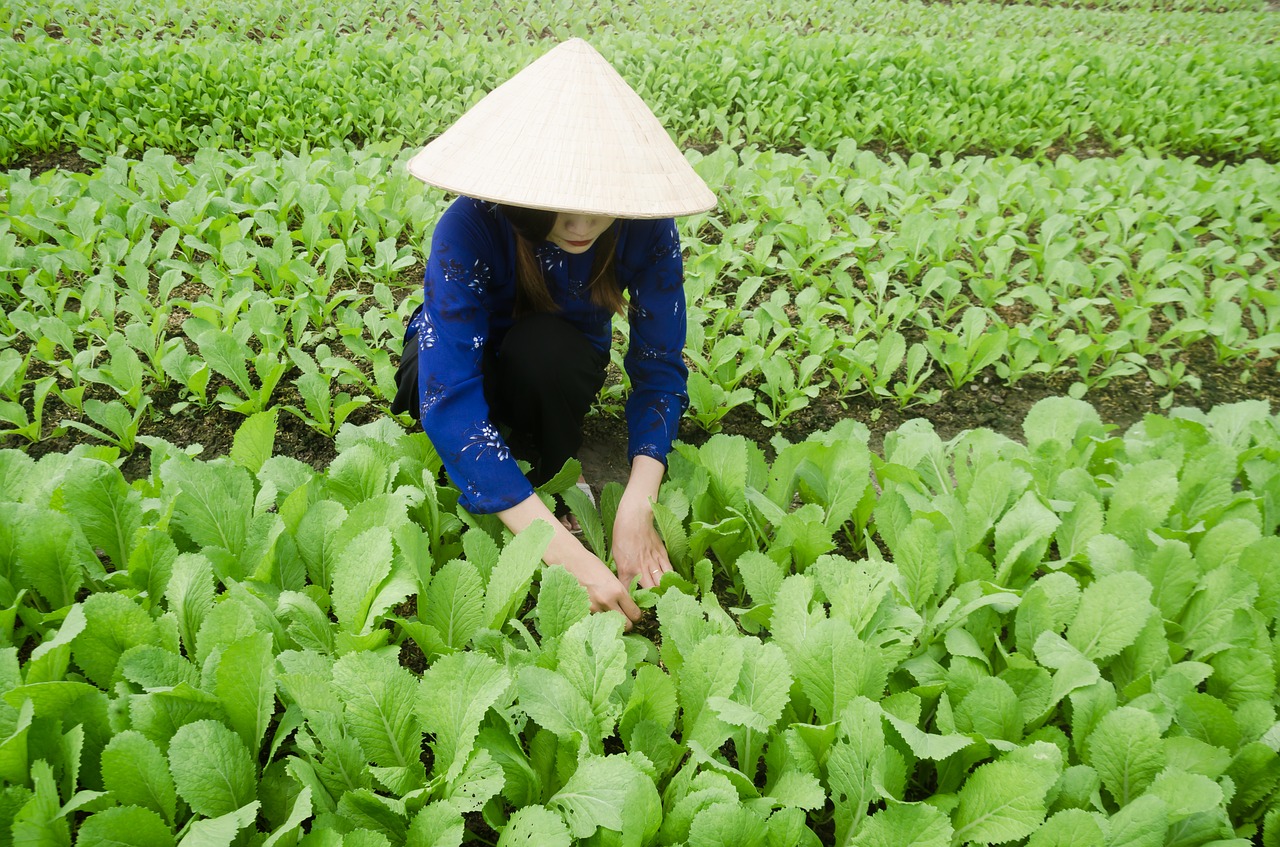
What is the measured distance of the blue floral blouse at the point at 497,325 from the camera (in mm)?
1563

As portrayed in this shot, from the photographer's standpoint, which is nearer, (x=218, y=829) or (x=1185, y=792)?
(x=218, y=829)

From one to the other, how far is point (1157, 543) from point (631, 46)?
5425 mm

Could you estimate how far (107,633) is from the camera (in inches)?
46.0

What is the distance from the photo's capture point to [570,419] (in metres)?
1.99

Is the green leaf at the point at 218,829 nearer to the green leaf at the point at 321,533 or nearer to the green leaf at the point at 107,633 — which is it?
the green leaf at the point at 107,633

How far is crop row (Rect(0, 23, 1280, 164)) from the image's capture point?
4.21m

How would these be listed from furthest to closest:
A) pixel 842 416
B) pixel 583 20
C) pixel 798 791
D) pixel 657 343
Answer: pixel 583 20
pixel 842 416
pixel 657 343
pixel 798 791

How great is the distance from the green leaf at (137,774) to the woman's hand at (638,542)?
2.83ft

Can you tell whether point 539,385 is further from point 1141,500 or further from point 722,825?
point 1141,500

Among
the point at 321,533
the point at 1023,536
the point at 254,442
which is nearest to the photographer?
the point at 321,533

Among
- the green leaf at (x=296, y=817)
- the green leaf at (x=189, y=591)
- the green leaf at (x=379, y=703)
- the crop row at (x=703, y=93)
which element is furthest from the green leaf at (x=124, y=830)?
the crop row at (x=703, y=93)

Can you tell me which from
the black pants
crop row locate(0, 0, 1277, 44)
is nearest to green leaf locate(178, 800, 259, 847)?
the black pants

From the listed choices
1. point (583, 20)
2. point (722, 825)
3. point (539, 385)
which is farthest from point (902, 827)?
point (583, 20)

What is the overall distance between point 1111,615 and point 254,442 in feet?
5.49
